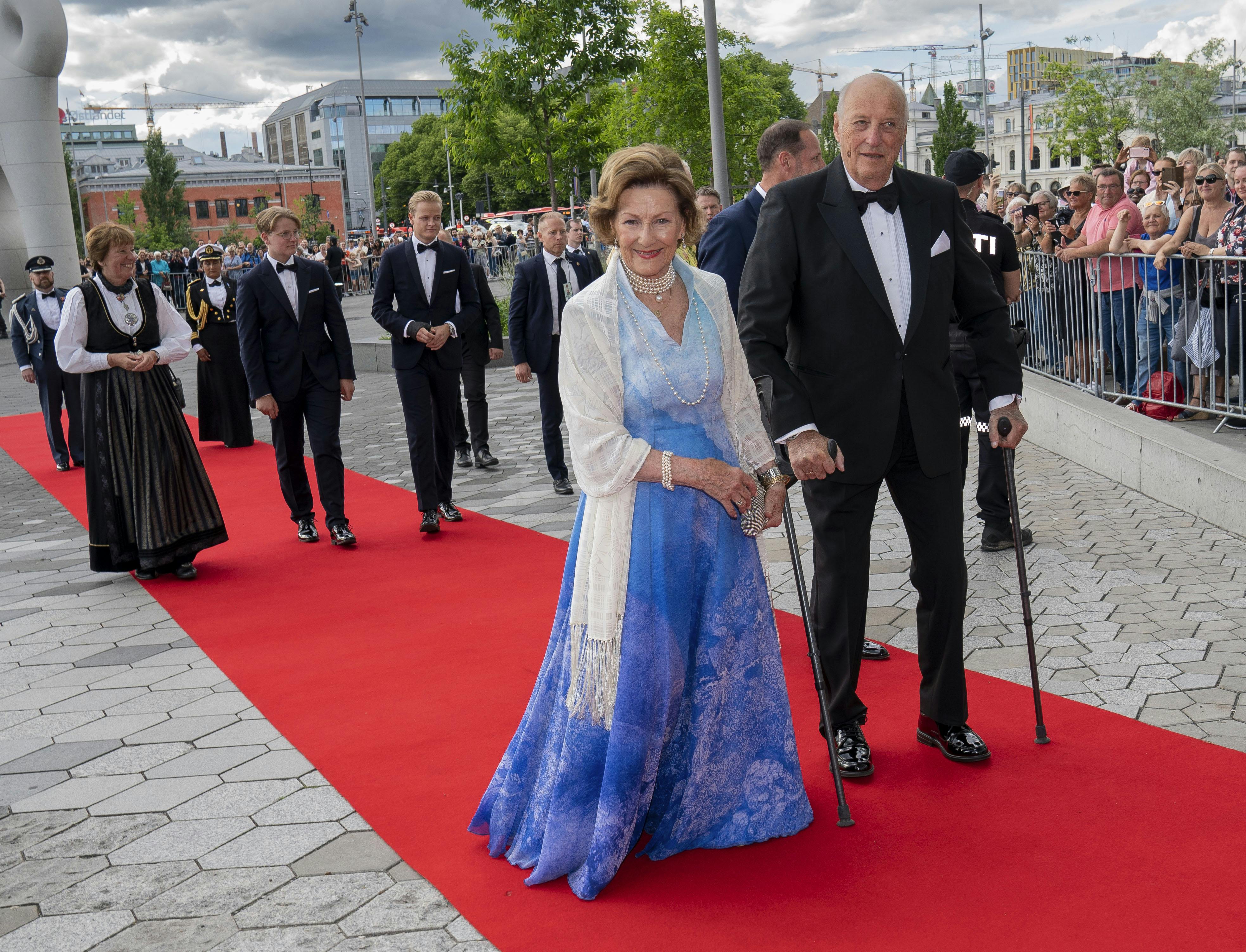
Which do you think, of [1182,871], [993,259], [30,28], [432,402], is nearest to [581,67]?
[30,28]

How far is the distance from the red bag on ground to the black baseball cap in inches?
120

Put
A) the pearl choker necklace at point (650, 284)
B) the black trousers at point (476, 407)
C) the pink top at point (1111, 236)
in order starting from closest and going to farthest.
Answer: the pearl choker necklace at point (650, 284), the pink top at point (1111, 236), the black trousers at point (476, 407)

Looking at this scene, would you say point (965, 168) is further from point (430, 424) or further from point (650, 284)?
point (430, 424)

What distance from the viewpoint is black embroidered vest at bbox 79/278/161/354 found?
700 cm

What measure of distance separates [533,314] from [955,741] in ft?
19.4

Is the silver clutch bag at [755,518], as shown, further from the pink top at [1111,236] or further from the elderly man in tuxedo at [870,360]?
the pink top at [1111,236]

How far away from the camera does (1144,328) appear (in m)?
8.52

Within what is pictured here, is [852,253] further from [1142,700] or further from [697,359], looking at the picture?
[1142,700]

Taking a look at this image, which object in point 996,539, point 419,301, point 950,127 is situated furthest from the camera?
point 950,127

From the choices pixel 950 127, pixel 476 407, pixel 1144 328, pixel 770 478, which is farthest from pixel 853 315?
pixel 950 127

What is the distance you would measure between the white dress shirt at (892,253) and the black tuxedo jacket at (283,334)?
4687mm

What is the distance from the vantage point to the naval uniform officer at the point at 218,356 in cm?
1212

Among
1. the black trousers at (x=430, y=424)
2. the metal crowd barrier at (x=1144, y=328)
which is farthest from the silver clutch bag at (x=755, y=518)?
the black trousers at (x=430, y=424)

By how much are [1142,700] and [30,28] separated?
24699mm
